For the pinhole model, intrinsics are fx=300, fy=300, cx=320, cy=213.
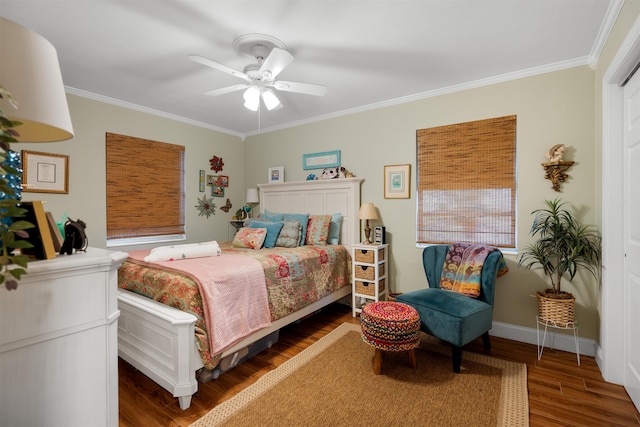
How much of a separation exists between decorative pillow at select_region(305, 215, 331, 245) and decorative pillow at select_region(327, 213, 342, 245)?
8cm

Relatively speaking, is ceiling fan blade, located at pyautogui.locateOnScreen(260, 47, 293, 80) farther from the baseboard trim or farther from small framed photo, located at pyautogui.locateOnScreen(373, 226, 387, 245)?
the baseboard trim

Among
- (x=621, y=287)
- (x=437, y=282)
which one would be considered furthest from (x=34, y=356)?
(x=621, y=287)

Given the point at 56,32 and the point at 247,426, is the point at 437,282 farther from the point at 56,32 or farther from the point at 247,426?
the point at 56,32

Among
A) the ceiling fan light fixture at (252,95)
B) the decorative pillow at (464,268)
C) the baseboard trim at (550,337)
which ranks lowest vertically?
the baseboard trim at (550,337)

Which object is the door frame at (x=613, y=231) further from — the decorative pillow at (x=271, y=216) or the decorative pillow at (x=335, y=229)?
the decorative pillow at (x=271, y=216)

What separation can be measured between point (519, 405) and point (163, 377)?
227 cm

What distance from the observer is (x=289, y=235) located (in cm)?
358

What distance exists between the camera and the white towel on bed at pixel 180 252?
250 cm

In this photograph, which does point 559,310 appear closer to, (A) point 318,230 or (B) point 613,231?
(B) point 613,231

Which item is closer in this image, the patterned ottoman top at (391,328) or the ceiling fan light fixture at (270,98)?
the patterned ottoman top at (391,328)

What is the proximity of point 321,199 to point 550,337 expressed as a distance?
2.76 meters

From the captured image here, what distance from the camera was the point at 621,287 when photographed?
6.82ft

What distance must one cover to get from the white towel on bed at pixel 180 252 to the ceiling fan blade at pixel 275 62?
1586 millimetres

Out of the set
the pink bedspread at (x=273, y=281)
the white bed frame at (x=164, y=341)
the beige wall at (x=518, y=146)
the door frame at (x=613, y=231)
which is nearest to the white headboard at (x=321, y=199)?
the beige wall at (x=518, y=146)
